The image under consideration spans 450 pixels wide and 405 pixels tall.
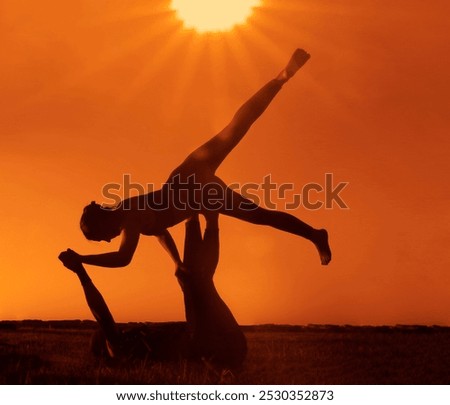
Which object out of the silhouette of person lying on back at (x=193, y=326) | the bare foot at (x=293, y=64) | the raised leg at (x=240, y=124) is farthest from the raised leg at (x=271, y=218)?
the bare foot at (x=293, y=64)

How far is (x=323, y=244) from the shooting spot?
6938 mm

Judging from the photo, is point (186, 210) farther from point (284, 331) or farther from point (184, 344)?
point (284, 331)

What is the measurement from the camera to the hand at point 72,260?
20.4 feet

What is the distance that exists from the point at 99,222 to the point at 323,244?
7.73 feet

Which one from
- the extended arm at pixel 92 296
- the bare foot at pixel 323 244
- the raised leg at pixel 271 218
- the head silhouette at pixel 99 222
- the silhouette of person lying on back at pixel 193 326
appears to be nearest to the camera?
the extended arm at pixel 92 296

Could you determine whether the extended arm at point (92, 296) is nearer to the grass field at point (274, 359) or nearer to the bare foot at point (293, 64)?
the grass field at point (274, 359)

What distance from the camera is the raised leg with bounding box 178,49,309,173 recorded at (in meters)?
7.06

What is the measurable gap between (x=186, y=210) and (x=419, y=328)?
484cm

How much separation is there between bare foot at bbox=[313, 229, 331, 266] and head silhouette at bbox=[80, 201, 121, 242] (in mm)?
2092

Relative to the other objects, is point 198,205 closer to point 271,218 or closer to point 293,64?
point 271,218

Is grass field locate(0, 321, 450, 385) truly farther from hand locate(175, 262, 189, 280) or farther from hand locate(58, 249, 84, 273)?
hand locate(58, 249, 84, 273)

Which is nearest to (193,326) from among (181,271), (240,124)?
(181,271)

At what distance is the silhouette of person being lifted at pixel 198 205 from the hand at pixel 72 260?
0.38 metres

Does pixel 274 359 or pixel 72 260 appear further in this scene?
pixel 274 359
